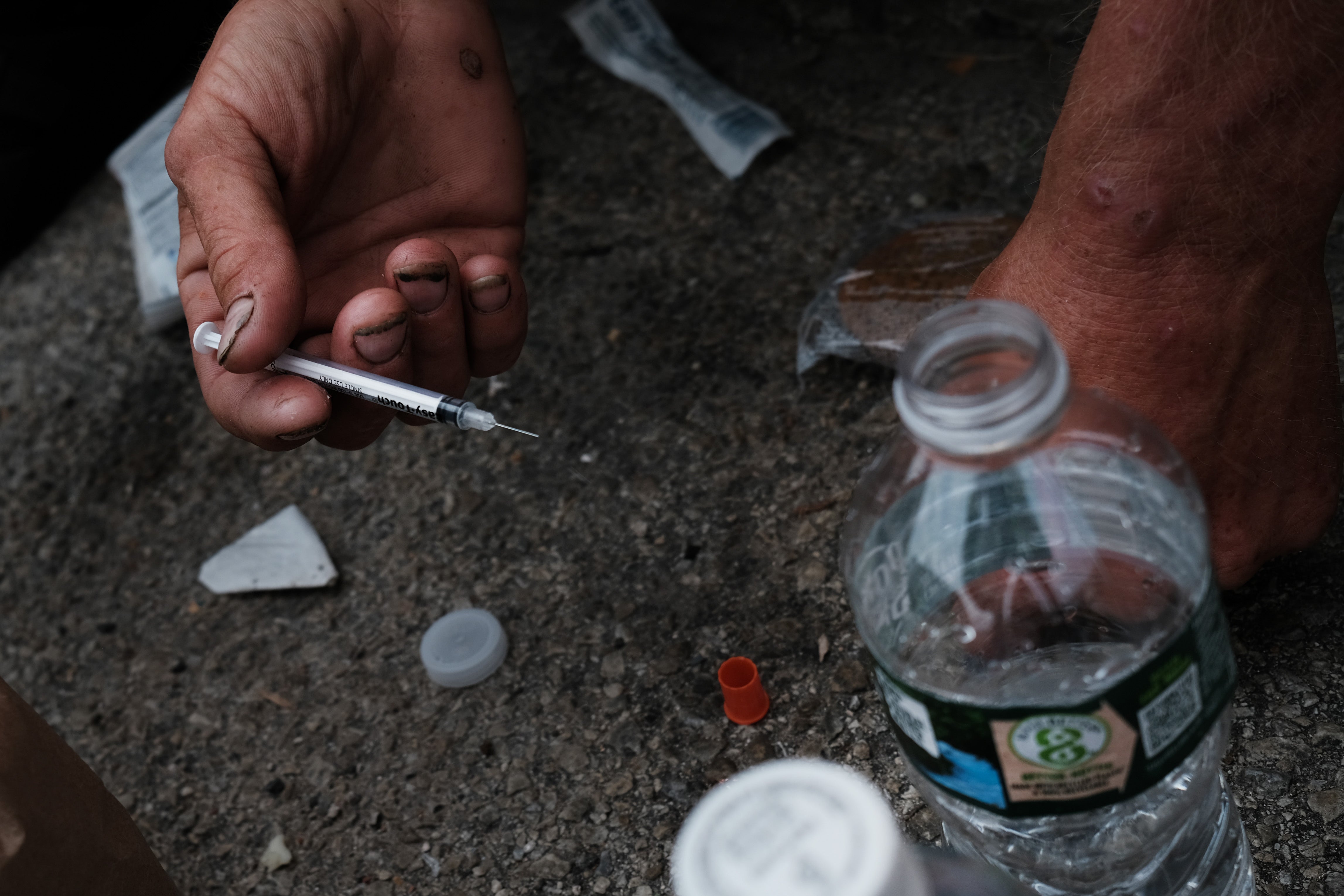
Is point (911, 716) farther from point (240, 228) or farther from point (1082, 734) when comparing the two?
point (240, 228)

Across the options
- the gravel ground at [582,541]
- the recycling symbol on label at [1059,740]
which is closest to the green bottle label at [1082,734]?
the recycling symbol on label at [1059,740]

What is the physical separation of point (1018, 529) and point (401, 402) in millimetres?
748

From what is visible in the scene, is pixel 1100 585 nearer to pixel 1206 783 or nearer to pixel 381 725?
pixel 1206 783

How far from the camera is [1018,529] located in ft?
3.55

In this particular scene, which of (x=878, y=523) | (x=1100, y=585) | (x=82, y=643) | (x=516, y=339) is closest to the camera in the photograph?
(x=878, y=523)

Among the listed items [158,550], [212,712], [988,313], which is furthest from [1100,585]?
[158,550]

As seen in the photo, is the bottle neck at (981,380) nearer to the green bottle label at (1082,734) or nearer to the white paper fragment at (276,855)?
the green bottle label at (1082,734)

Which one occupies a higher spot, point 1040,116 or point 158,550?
point 1040,116

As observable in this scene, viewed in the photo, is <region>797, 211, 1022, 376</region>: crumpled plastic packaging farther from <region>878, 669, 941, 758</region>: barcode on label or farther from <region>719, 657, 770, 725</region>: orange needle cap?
<region>878, 669, 941, 758</region>: barcode on label

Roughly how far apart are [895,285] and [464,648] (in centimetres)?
94

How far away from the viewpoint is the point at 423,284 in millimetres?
1408

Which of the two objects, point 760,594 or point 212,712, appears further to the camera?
point 212,712

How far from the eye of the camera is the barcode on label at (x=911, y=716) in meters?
0.84

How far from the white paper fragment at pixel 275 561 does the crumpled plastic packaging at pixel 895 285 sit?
2.89 ft
